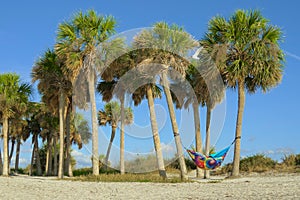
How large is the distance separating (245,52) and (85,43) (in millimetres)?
8371

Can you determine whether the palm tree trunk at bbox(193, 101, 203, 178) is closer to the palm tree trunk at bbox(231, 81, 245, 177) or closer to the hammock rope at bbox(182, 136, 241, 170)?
the palm tree trunk at bbox(231, 81, 245, 177)

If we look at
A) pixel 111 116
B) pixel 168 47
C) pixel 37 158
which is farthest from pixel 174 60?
pixel 37 158

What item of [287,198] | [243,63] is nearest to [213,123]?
[243,63]

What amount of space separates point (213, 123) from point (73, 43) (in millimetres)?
8874

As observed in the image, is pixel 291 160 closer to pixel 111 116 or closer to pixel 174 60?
pixel 174 60

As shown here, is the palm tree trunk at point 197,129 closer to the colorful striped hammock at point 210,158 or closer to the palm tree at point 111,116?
the colorful striped hammock at point 210,158

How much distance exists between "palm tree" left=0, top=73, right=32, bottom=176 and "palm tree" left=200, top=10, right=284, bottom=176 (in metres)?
15.5

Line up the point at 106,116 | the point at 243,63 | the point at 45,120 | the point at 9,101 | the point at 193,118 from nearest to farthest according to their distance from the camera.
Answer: the point at 243,63 → the point at 193,118 → the point at 9,101 → the point at 45,120 → the point at 106,116

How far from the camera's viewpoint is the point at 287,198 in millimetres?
9586

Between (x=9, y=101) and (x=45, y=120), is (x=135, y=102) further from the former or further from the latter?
(x=45, y=120)

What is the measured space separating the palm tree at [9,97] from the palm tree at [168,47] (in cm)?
1264

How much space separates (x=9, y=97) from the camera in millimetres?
29844

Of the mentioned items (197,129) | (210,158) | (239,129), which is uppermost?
(197,129)

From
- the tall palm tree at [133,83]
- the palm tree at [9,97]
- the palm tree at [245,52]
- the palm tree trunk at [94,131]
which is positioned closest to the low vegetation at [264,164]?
the palm tree at [245,52]
